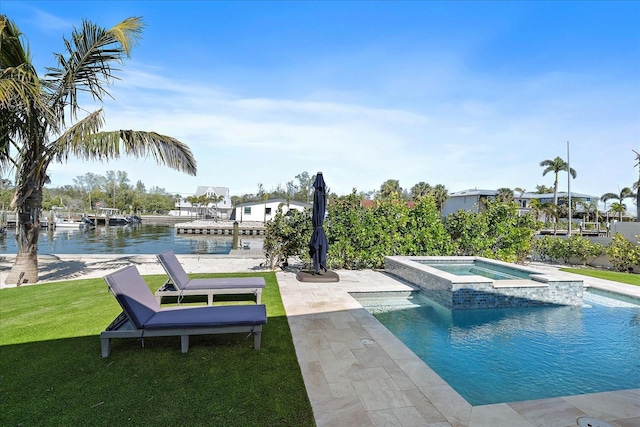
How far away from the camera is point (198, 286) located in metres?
6.09

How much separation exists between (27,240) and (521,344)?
10827 mm

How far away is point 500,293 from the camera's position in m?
7.03

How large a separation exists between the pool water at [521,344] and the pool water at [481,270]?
156cm

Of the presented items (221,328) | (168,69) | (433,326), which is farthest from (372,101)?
(221,328)

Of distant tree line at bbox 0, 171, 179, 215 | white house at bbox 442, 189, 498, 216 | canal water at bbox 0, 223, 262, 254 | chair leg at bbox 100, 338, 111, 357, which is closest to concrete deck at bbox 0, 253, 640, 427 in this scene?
chair leg at bbox 100, 338, 111, 357

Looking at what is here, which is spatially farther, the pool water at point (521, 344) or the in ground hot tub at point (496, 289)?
the in ground hot tub at point (496, 289)

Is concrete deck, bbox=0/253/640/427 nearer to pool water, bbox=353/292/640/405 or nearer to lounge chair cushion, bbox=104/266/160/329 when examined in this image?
pool water, bbox=353/292/640/405

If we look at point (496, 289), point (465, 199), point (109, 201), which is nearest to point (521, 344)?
point (496, 289)

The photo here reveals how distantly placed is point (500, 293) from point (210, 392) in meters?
6.26

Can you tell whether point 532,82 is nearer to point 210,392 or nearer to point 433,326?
point 433,326

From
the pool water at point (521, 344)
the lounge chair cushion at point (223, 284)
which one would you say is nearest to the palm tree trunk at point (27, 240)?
the lounge chair cushion at point (223, 284)

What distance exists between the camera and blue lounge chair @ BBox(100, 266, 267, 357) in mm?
3770

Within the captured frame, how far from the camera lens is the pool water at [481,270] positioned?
8.68 metres

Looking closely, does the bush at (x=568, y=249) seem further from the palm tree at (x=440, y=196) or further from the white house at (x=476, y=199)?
the palm tree at (x=440, y=196)
